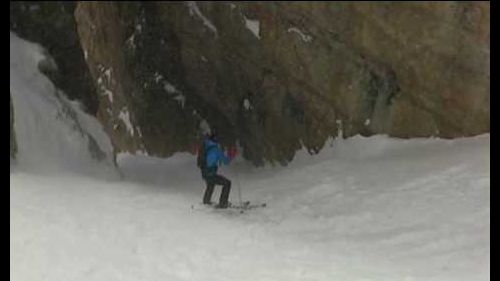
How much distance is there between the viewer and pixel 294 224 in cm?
1417

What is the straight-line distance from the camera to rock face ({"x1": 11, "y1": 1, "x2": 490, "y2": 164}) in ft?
59.0

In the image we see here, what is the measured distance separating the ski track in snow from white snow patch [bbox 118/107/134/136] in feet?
37.7

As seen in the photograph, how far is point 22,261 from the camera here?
998 cm

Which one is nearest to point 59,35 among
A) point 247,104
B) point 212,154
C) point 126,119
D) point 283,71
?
point 126,119

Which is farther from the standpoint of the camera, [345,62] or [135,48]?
[135,48]

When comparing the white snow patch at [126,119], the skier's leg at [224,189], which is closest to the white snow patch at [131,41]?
the white snow patch at [126,119]

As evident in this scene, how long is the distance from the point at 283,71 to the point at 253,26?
6.40ft

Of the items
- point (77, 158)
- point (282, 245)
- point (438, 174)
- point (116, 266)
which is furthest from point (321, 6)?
point (116, 266)

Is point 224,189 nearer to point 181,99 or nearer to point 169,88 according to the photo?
point 181,99

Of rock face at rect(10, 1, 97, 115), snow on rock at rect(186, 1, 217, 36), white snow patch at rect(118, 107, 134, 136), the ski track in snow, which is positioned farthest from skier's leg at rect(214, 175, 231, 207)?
white snow patch at rect(118, 107, 134, 136)
